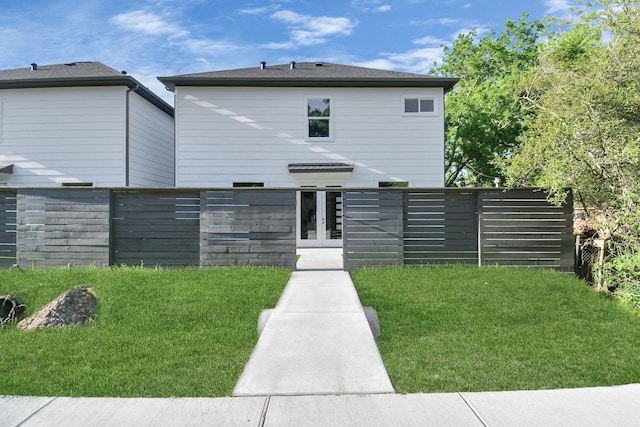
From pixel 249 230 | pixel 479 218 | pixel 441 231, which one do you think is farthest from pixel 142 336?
pixel 479 218

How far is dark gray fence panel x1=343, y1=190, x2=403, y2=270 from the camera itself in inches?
368

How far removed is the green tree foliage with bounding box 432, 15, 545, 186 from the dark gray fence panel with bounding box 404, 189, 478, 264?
7.05m

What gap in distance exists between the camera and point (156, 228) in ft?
30.9

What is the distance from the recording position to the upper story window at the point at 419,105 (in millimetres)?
14195

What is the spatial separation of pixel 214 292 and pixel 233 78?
28.1 ft

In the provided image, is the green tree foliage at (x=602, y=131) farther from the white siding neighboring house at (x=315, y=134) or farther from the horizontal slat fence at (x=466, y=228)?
the white siding neighboring house at (x=315, y=134)

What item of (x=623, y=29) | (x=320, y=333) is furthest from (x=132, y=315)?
(x=623, y=29)

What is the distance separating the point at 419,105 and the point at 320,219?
5060 mm

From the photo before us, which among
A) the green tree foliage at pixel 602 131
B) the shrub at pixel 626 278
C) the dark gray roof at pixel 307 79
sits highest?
the dark gray roof at pixel 307 79

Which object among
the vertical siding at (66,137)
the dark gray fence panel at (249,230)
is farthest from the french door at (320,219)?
the vertical siding at (66,137)

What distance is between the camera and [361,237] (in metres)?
9.38

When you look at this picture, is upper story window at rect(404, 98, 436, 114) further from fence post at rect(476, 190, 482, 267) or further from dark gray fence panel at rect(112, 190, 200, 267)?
dark gray fence panel at rect(112, 190, 200, 267)

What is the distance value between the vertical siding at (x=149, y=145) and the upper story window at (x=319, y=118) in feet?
19.5

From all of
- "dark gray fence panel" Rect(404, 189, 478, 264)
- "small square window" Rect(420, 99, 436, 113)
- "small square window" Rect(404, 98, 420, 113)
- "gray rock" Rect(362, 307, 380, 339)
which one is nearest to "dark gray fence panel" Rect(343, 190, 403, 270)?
"dark gray fence panel" Rect(404, 189, 478, 264)
